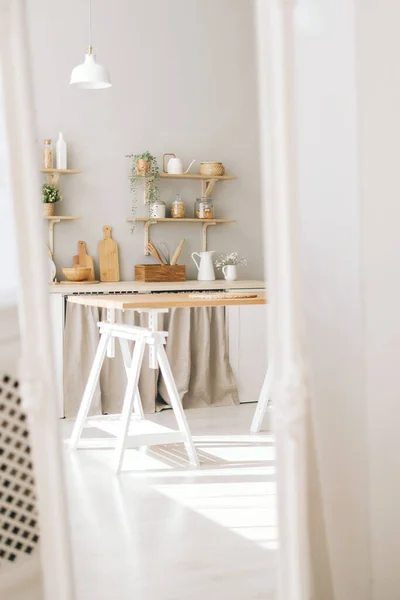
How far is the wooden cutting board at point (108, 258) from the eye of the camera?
6023mm

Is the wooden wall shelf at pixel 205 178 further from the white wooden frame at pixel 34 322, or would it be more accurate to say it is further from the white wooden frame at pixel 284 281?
the white wooden frame at pixel 34 322

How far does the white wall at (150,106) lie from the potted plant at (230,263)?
8 cm

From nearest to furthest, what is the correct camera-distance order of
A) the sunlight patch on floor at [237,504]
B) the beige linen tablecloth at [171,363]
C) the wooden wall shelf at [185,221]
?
the sunlight patch on floor at [237,504], the beige linen tablecloth at [171,363], the wooden wall shelf at [185,221]

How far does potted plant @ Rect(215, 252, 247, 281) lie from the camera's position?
20.5 feet

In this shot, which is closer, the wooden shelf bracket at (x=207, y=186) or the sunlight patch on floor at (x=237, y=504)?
the sunlight patch on floor at (x=237, y=504)

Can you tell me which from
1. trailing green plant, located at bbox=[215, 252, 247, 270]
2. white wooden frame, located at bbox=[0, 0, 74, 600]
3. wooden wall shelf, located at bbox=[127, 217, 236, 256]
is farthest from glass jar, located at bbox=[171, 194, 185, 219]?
white wooden frame, located at bbox=[0, 0, 74, 600]

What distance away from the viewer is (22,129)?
6.03 ft

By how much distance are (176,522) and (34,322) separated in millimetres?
1784

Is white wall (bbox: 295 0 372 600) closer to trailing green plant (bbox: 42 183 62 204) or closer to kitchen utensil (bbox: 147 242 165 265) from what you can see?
trailing green plant (bbox: 42 183 62 204)

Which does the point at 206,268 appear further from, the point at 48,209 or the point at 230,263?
the point at 48,209

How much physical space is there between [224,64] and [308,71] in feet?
14.6

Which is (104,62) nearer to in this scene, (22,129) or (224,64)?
(224,64)

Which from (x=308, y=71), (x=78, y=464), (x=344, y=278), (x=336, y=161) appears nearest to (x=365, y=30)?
(x=308, y=71)

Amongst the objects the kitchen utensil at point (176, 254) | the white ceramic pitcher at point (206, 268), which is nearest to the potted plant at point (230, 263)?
the white ceramic pitcher at point (206, 268)
